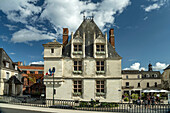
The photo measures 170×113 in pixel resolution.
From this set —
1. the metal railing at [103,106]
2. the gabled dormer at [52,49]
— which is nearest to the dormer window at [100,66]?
the metal railing at [103,106]

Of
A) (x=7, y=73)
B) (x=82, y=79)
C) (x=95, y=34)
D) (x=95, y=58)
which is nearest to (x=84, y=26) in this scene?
(x=95, y=34)

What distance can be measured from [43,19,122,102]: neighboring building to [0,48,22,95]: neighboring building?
15.0m

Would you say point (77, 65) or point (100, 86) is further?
point (77, 65)

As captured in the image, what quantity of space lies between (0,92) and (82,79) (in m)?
20.3

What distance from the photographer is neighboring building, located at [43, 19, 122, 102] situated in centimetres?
2123

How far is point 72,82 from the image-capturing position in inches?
849

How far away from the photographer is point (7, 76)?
3138 cm

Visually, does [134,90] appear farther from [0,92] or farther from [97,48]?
[0,92]

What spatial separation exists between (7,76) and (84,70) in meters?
21.9

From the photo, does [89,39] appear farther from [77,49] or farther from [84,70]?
[84,70]

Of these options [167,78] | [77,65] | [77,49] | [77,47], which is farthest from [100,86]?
[167,78]

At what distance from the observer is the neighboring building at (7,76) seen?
29439 millimetres

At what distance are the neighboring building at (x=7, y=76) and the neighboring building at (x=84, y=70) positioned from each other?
49.3 ft

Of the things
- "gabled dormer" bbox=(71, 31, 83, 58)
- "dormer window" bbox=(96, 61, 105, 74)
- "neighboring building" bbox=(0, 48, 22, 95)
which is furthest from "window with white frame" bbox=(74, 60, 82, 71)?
"neighboring building" bbox=(0, 48, 22, 95)
